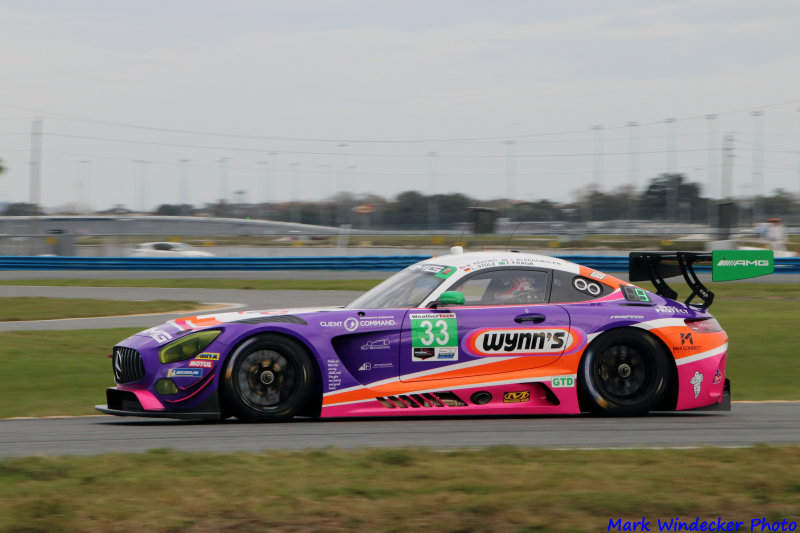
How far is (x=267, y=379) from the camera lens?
711 cm

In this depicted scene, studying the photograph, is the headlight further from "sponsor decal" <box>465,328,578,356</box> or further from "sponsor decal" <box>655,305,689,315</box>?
"sponsor decal" <box>655,305,689,315</box>

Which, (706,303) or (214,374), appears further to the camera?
(706,303)

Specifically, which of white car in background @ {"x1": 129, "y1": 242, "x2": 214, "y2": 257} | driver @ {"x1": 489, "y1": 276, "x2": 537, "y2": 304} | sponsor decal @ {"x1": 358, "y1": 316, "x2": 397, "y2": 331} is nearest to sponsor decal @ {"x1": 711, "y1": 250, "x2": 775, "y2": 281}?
driver @ {"x1": 489, "y1": 276, "x2": 537, "y2": 304}

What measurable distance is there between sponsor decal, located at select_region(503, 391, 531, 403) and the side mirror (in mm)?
823

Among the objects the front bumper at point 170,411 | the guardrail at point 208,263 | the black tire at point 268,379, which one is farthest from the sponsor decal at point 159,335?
the guardrail at point 208,263

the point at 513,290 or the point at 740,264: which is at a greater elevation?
the point at 740,264

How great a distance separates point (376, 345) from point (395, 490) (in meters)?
2.72

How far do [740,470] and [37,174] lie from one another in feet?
148

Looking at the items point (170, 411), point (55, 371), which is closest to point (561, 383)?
point (170, 411)

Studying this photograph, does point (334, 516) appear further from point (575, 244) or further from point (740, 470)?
point (575, 244)

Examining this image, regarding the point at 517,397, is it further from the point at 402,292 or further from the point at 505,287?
the point at 402,292

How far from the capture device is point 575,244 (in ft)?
117

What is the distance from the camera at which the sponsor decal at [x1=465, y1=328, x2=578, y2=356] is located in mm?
7461

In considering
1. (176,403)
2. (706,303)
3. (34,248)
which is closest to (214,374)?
(176,403)
